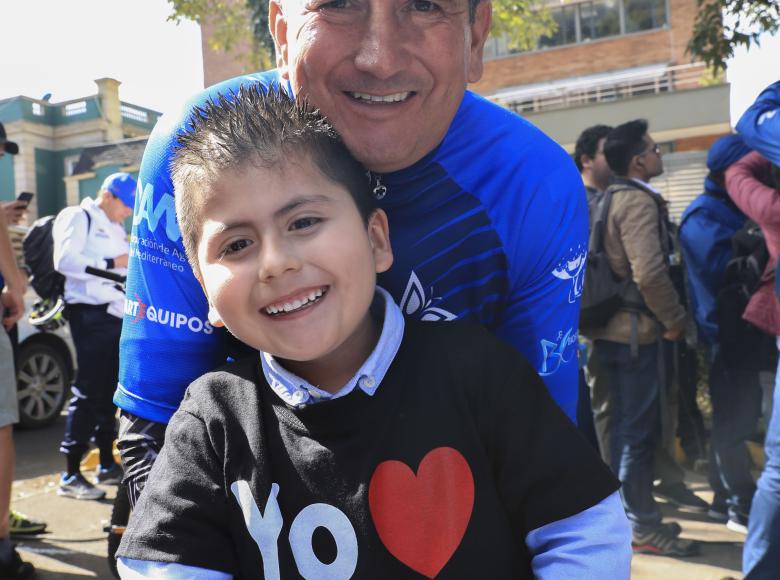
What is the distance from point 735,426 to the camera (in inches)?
178

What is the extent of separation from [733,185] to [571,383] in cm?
244

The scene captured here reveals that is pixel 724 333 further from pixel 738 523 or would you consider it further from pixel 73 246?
pixel 73 246

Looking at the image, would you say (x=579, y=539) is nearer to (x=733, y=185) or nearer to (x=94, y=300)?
(x=733, y=185)

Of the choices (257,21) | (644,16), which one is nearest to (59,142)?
(257,21)

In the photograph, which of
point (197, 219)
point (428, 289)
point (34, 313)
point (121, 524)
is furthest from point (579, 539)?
point (34, 313)

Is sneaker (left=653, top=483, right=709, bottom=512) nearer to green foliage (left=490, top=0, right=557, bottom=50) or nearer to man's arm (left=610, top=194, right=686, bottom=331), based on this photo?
man's arm (left=610, top=194, right=686, bottom=331)

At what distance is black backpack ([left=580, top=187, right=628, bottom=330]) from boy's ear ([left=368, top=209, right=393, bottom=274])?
2983 millimetres

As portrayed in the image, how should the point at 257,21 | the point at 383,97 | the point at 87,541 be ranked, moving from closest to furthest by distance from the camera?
the point at 383,97 → the point at 87,541 → the point at 257,21

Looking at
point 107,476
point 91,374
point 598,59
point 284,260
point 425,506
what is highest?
point 598,59

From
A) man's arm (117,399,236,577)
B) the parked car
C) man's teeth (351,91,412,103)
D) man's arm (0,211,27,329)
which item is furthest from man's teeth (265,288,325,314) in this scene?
the parked car

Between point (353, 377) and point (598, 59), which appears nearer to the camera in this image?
point (353, 377)

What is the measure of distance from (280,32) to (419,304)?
0.64 meters

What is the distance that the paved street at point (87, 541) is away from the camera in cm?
399

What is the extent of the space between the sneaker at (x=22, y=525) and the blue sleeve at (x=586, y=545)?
164 inches
